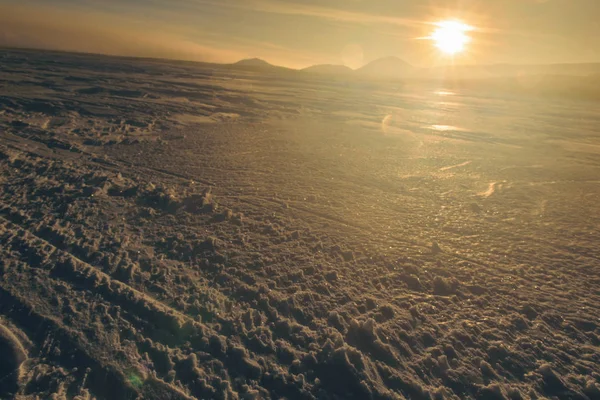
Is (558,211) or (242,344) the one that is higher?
(558,211)

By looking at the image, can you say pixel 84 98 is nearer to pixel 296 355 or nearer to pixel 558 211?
pixel 296 355

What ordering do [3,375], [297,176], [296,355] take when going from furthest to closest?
1. [297,176]
2. [296,355]
3. [3,375]

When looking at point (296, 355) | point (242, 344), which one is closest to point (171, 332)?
point (242, 344)

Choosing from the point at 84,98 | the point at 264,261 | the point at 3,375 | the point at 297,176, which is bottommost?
the point at 3,375

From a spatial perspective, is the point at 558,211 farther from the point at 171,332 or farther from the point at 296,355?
the point at 171,332

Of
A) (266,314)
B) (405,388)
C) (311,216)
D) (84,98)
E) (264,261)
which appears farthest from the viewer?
(84,98)

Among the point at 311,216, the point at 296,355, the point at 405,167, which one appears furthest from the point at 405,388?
the point at 405,167

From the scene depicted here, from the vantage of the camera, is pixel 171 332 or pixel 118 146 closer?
pixel 171 332
